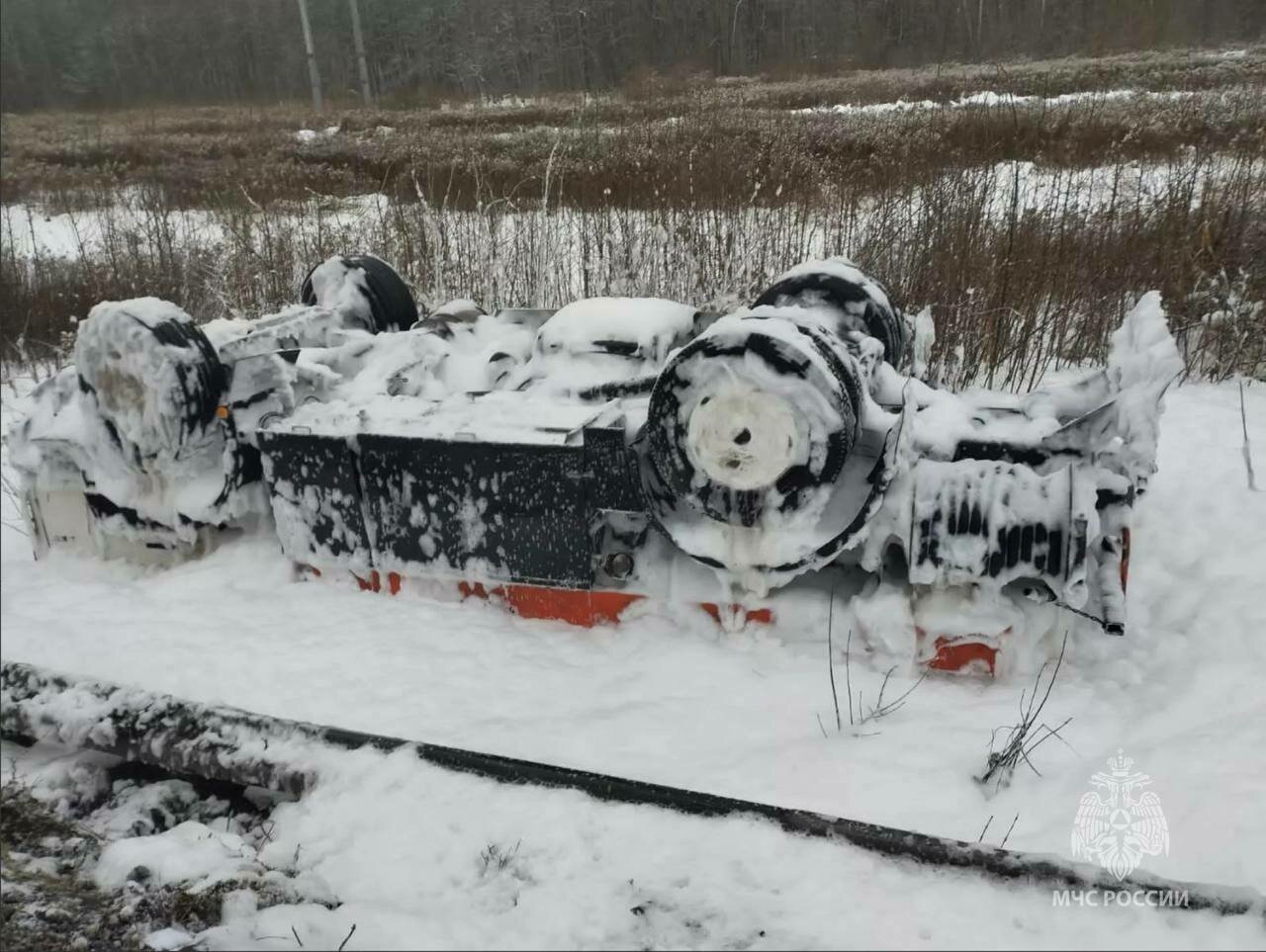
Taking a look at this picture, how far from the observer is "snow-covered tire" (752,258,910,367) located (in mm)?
3496

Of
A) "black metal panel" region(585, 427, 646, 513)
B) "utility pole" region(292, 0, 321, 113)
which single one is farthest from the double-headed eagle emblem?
"utility pole" region(292, 0, 321, 113)

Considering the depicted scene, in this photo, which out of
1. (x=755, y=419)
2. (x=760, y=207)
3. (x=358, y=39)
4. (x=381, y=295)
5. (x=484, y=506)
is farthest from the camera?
(x=760, y=207)

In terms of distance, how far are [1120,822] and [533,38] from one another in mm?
4486

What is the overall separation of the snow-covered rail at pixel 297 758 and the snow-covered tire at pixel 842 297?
2.04m

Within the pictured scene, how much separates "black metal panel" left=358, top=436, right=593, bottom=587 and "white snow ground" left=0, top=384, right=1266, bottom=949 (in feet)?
0.70

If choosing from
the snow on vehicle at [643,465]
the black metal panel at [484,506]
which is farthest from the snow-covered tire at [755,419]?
the black metal panel at [484,506]

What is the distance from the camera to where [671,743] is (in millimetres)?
2418

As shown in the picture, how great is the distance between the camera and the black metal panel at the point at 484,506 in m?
2.84

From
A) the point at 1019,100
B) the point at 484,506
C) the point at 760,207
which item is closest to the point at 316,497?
the point at 484,506

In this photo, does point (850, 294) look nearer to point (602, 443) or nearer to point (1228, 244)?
point (602, 443)

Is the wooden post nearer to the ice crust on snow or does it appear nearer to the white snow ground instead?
the white snow ground

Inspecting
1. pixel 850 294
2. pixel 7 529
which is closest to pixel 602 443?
pixel 850 294

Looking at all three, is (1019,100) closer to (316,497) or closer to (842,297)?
(842,297)

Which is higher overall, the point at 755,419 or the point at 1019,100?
the point at 1019,100
